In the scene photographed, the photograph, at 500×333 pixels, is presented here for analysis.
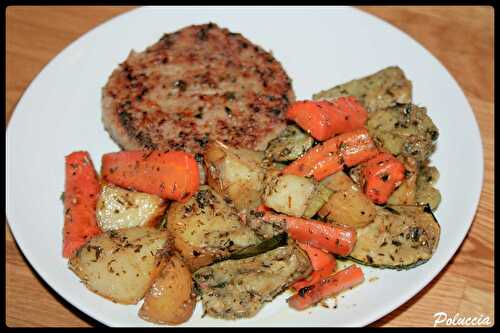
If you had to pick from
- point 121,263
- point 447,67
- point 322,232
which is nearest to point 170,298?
point 121,263

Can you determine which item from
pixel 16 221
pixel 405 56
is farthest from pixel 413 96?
pixel 16 221

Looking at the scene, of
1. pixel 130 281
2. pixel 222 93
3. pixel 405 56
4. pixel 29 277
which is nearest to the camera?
pixel 130 281

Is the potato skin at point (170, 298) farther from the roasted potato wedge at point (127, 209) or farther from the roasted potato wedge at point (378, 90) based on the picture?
the roasted potato wedge at point (378, 90)

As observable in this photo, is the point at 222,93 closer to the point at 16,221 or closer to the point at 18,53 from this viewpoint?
the point at 16,221

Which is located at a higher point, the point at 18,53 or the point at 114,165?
the point at 18,53

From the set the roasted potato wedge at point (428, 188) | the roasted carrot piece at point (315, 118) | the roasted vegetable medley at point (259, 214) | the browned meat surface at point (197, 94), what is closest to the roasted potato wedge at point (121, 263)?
the roasted vegetable medley at point (259, 214)

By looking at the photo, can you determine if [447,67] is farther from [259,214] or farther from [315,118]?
[259,214]
